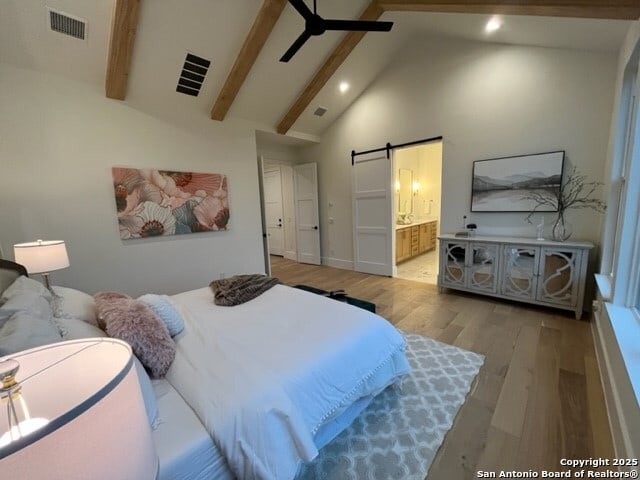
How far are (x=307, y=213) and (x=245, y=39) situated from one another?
3531 mm

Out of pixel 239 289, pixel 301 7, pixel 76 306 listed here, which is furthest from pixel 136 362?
pixel 301 7

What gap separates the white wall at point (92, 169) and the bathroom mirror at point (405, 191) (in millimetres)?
3944

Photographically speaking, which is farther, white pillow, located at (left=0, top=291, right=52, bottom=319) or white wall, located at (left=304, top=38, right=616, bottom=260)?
white wall, located at (left=304, top=38, right=616, bottom=260)

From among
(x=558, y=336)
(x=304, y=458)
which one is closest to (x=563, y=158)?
(x=558, y=336)

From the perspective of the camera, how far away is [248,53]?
3.14m

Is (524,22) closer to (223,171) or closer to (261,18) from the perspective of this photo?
(261,18)

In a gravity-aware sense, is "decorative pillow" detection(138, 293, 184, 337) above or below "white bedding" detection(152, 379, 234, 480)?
above

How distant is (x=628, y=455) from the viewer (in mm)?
1257

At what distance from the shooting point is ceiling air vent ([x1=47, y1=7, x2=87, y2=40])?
7.80ft

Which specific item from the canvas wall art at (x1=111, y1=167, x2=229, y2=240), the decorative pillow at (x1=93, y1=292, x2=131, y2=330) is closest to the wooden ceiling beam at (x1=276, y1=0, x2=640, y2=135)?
the canvas wall art at (x1=111, y1=167, x2=229, y2=240)

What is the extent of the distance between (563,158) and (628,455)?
3.11 meters

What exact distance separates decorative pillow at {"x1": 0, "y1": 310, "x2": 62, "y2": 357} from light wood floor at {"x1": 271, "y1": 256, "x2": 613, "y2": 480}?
1824 millimetres

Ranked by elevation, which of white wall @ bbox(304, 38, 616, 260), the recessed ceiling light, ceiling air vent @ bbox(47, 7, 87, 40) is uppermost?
the recessed ceiling light

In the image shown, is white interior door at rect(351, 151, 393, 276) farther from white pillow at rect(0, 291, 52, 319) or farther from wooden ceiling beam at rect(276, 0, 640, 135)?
white pillow at rect(0, 291, 52, 319)
